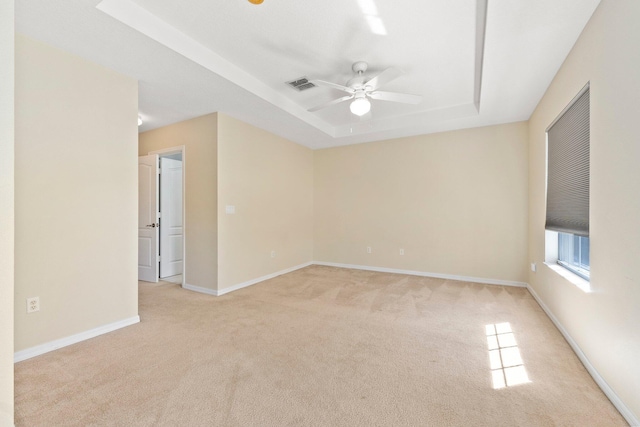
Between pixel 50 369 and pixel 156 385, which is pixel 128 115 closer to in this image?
pixel 50 369

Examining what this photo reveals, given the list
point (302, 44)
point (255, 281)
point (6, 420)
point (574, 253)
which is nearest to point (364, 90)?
point (302, 44)

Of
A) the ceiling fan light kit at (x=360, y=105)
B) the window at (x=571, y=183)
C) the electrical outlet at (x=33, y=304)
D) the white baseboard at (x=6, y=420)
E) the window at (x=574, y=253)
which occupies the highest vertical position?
the ceiling fan light kit at (x=360, y=105)

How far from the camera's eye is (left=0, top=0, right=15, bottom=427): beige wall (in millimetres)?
1211

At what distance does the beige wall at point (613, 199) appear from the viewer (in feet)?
4.84

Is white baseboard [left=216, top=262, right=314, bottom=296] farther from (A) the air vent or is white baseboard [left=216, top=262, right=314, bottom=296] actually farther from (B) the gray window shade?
(B) the gray window shade

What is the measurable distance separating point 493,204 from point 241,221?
407 centimetres

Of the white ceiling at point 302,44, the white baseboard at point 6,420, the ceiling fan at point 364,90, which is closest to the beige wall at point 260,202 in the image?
the white ceiling at point 302,44

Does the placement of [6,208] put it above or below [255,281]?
above

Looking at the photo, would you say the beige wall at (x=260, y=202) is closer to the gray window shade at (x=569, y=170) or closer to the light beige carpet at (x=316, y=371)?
the light beige carpet at (x=316, y=371)

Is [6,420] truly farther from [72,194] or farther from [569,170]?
[569,170]

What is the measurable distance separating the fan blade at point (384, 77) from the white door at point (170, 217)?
12.2ft

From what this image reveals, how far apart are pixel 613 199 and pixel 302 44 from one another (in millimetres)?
2665

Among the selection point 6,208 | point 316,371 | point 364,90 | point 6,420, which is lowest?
point 316,371

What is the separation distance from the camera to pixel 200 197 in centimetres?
403
